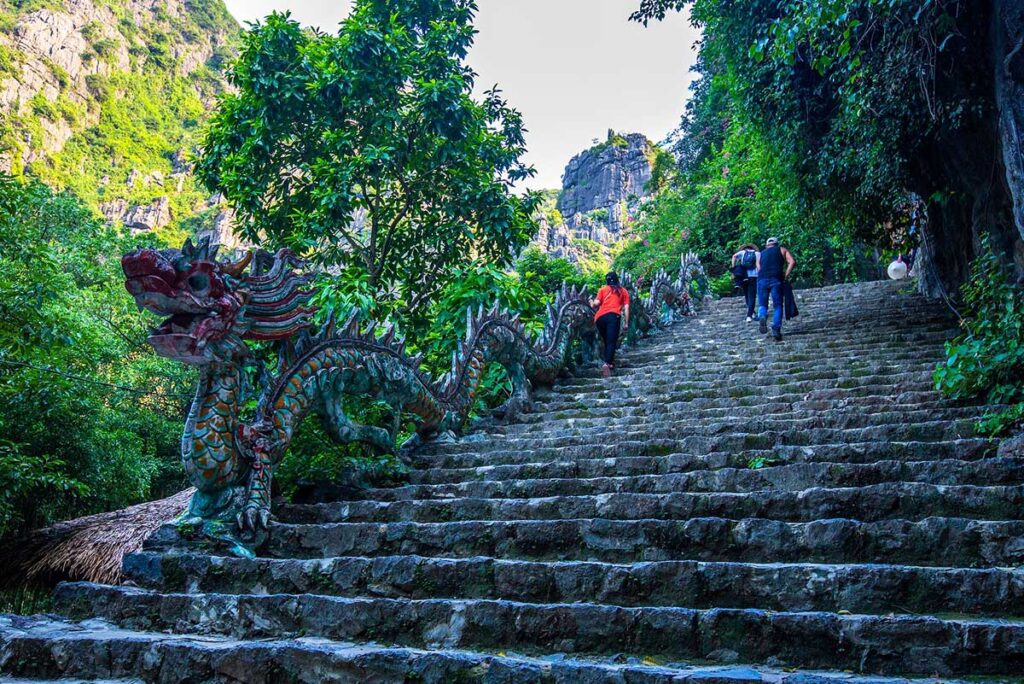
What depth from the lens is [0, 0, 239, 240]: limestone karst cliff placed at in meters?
41.1

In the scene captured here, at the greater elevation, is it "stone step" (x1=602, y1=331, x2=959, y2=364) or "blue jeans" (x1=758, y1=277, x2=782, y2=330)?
"blue jeans" (x1=758, y1=277, x2=782, y2=330)

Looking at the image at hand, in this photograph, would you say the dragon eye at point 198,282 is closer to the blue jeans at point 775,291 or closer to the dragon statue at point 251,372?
the dragon statue at point 251,372

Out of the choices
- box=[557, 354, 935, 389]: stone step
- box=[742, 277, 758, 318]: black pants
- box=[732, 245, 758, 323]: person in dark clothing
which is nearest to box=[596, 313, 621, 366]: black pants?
box=[557, 354, 935, 389]: stone step

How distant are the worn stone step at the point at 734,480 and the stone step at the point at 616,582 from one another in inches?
42.1

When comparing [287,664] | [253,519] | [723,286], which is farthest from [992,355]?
[723,286]

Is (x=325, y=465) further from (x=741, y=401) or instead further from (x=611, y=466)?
(x=741, y=401)

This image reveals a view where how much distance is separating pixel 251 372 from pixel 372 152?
578 cm

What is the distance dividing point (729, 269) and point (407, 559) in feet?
64.4

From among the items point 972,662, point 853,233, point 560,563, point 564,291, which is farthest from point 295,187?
point 972,662

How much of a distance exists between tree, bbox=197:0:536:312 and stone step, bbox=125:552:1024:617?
245 inches

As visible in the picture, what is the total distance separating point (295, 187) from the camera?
11.0 m

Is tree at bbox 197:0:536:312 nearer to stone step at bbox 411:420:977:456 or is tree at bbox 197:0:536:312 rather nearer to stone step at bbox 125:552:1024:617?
stone step at bbox 411:420:977:456

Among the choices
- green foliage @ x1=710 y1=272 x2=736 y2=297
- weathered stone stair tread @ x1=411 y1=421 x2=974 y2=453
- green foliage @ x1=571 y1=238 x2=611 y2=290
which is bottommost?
weathered stone stair tread @ x1=411 y1=421 x2=974 y2=453

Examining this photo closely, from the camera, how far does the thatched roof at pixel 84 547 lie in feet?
22.4
